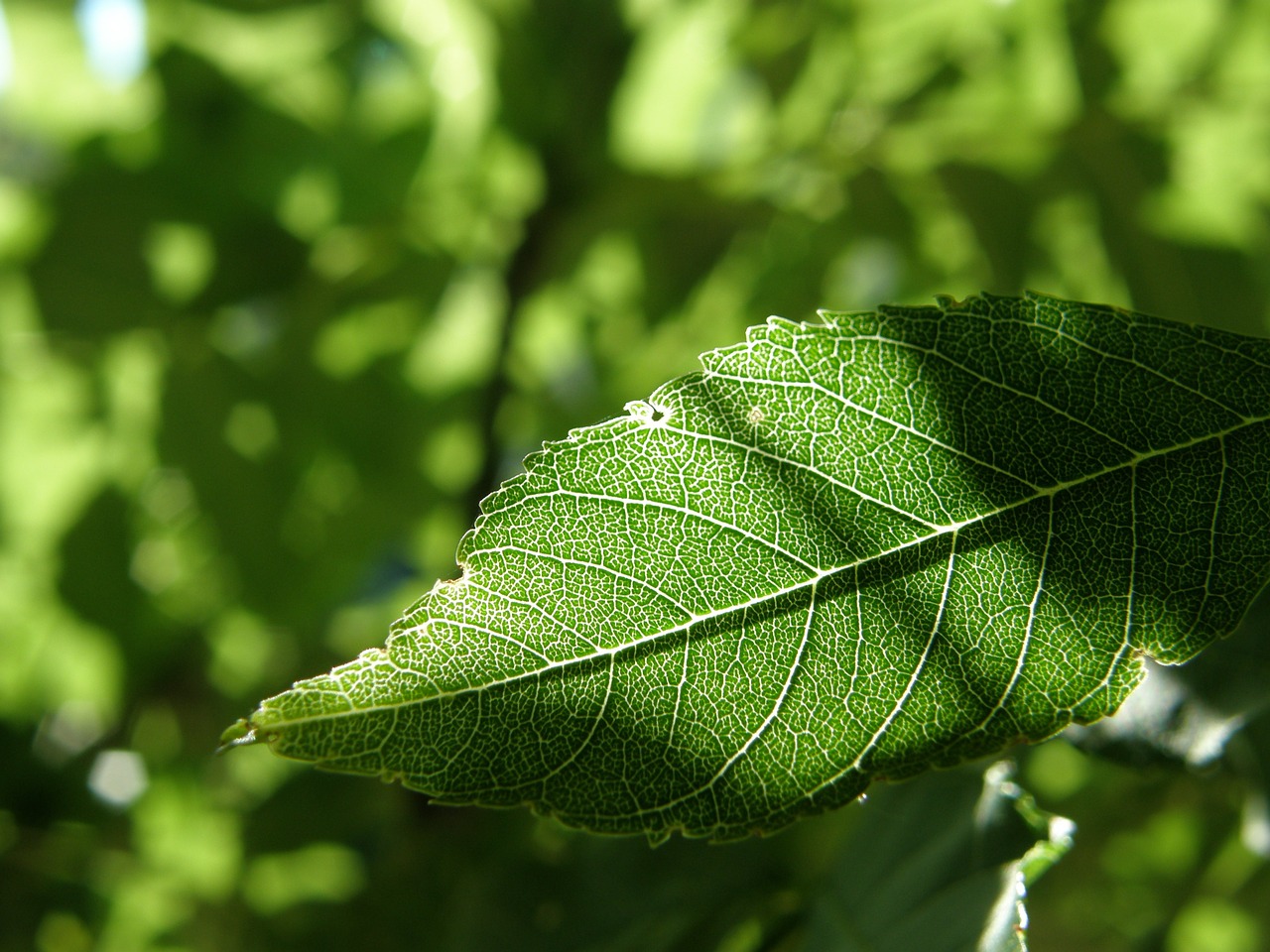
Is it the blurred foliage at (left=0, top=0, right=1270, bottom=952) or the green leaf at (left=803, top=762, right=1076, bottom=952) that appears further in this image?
the blurred foliage at (left=0, top=0, right=1270, bottom=952)

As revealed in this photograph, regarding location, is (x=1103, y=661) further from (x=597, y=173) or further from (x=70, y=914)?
(x=70, y=914)

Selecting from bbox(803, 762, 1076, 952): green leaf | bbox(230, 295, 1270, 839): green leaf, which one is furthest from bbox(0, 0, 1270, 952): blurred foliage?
bbox(230, 295, 1270, 839): green leaf

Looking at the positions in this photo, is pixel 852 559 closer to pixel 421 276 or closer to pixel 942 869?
pixel 942 869

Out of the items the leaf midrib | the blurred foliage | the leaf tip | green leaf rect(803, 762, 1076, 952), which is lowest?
green leaf rect(803, 762, 1076, 952)

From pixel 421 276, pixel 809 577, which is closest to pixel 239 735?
pixel 809 577

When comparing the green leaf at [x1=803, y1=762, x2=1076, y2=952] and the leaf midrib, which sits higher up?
the leaf midrib

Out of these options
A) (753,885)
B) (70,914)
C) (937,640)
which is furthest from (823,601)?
(70,914)

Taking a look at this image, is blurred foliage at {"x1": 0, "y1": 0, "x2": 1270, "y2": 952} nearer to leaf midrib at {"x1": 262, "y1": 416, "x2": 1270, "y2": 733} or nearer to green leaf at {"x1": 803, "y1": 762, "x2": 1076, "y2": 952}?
green leaf at {"x1": 803, "y1": 762, "x2": 1076, "y2": 952}
